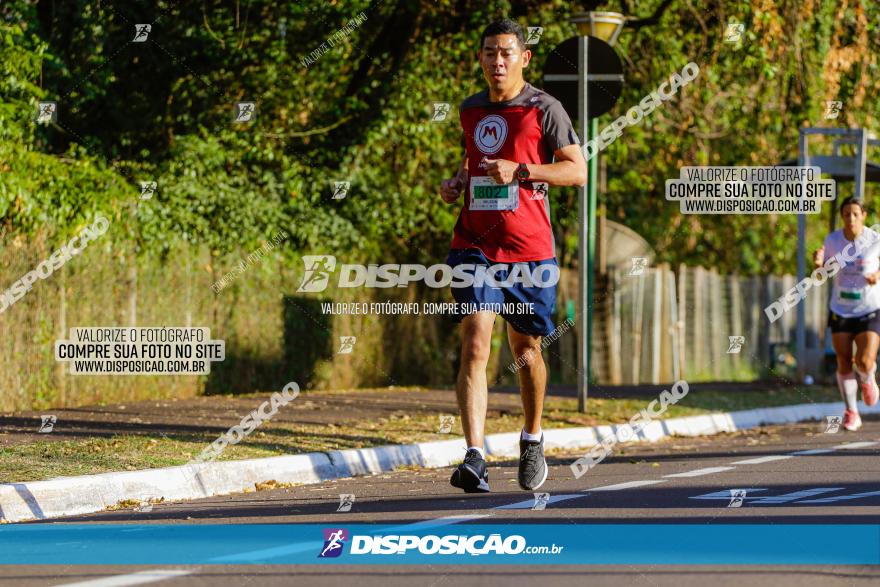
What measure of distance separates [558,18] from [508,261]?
38.8 ft

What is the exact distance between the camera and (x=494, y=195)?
27.0 feet

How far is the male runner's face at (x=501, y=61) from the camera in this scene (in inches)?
326

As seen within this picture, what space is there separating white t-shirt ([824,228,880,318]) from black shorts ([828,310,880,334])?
0.16ft

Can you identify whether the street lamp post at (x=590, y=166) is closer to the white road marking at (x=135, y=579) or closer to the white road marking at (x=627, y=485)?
the white road marking at (x=627, y=485)

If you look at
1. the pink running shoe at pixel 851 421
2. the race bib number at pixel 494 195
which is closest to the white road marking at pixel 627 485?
the race bib number at pixel 494 195

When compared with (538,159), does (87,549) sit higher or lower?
lower

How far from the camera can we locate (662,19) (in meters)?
20.0

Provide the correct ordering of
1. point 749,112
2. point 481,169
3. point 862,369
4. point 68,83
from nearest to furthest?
point 481,169 → point 862,369 → point 68,83 → point 749,112

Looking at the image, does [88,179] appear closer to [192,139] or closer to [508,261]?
[192,139]

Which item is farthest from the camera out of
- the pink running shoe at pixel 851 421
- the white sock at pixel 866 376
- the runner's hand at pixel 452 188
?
the pink running shoe at pixel 851 421

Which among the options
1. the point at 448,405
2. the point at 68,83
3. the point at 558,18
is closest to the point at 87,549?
the point at 448,405

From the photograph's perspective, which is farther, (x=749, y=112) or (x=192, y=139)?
(x=749, y=112)

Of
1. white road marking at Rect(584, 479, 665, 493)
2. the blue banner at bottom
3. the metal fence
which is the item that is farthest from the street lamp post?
the blue banner at bottom

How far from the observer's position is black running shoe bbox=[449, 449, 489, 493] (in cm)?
826
